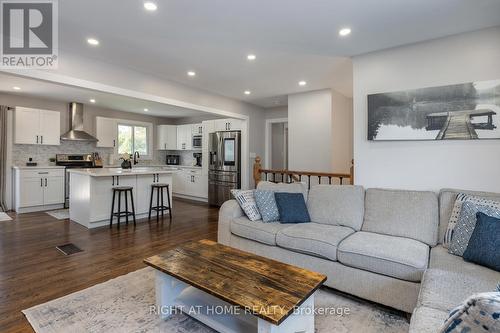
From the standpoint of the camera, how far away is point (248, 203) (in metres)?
3.16

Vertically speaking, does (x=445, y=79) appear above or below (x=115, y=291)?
above

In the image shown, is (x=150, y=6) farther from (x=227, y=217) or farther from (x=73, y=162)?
(x=73, y=162)

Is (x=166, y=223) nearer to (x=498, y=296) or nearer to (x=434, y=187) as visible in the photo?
(x=434, y=187)

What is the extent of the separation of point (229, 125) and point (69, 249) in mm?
4170

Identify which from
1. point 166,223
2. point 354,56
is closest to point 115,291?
point 166,223

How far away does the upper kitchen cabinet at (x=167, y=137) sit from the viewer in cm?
805

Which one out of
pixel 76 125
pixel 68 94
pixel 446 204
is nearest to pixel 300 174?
pixel 446 204

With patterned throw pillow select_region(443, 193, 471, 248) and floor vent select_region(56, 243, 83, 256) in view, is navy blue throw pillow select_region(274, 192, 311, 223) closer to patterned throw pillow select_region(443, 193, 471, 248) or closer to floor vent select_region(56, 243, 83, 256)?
patterned throw pillow select_region(443, 193, 471, 248)

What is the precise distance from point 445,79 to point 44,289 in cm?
457

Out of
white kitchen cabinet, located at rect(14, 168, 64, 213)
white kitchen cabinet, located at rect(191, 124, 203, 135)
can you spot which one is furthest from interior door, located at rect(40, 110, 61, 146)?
white kitchen cabinet, located at rect(191, 124, 203, 135)

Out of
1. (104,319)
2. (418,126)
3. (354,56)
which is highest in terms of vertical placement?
(354,56)

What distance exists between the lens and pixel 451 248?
2145 mm

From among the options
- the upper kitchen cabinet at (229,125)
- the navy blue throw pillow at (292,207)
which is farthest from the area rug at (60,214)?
→ the navy blue throw pillow at (292,207)

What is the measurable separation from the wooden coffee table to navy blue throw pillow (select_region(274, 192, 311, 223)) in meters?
1.00
